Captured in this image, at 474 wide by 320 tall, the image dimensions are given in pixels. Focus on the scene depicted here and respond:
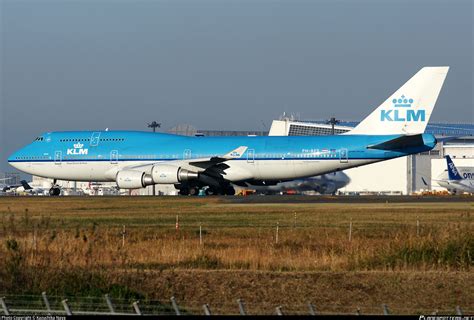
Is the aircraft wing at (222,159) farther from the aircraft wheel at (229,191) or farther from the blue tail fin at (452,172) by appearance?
the blue tail fin at (452,172)

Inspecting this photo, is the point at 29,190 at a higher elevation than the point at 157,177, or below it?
below

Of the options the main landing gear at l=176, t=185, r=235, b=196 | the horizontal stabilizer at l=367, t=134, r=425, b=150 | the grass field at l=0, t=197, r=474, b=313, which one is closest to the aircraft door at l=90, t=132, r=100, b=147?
the main landing gear at l=176, t=185, r=235, b=196

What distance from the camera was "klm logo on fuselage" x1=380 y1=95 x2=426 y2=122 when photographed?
2552 inches

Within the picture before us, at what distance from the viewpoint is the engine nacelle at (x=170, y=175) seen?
6400 centimetres

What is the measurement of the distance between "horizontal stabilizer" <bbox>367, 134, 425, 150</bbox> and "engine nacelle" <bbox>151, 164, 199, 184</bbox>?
12.7 m

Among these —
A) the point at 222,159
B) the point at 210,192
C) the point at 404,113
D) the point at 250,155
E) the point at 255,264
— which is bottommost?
the point at 255,264

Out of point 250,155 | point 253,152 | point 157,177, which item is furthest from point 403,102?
point 157,177

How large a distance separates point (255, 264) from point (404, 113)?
40308 millimetres

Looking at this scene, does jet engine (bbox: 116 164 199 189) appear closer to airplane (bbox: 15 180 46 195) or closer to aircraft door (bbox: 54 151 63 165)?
aircraft door (bbox: 54 151 63 165)

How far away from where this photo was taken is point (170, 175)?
64000 millimetres

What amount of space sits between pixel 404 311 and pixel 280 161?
141ft

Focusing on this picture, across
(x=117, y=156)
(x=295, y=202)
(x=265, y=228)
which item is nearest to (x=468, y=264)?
(x=265, y=228)

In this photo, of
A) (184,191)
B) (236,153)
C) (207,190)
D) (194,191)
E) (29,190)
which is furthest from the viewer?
(29,190)

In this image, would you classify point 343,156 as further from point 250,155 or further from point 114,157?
point 114,157
